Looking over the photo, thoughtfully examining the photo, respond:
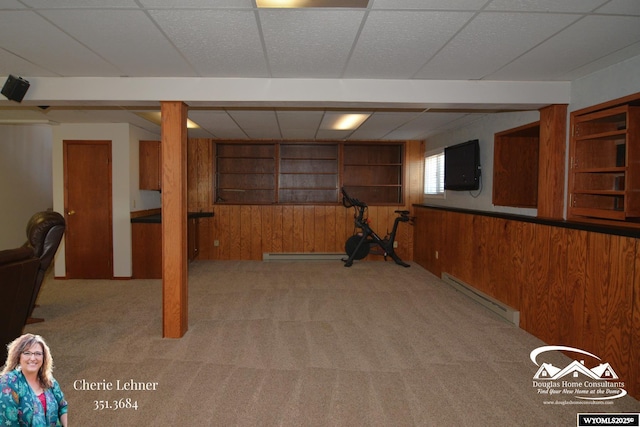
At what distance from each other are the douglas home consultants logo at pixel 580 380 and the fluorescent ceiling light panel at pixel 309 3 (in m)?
2.72

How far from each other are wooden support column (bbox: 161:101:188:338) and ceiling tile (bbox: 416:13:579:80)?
2.29 metres

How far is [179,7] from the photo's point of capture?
2.01m

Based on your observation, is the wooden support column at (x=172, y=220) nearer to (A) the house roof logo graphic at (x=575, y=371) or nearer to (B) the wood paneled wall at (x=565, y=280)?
(A) the house roof logo graphic at (x=575, y=371)

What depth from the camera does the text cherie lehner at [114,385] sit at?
2.37 m

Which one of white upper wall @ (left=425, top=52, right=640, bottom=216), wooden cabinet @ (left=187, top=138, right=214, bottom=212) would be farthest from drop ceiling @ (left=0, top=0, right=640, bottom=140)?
wooden cabinet @ (left=187, top=138, right=214, bottom=212)

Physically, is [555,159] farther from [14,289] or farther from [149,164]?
[149,164]

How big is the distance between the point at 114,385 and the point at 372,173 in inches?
243

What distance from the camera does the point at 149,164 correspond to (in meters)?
5.70

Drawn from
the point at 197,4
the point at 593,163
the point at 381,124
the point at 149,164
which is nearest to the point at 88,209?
the point at 149,164

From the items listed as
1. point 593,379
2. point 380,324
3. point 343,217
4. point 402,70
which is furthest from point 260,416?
point 343,217

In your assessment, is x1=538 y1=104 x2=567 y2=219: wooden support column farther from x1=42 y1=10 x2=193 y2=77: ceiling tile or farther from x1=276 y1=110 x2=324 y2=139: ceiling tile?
x1=42 y1=10 x2=193 y2=77: ceiling tile

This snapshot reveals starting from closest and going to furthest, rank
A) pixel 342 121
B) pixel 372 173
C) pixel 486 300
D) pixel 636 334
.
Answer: pixel 636 334 → pixel 486 300 → pixel 342 121 → pixel 372 173

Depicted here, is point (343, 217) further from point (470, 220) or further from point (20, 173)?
point (20, 173)

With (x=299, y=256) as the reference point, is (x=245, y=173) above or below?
above
